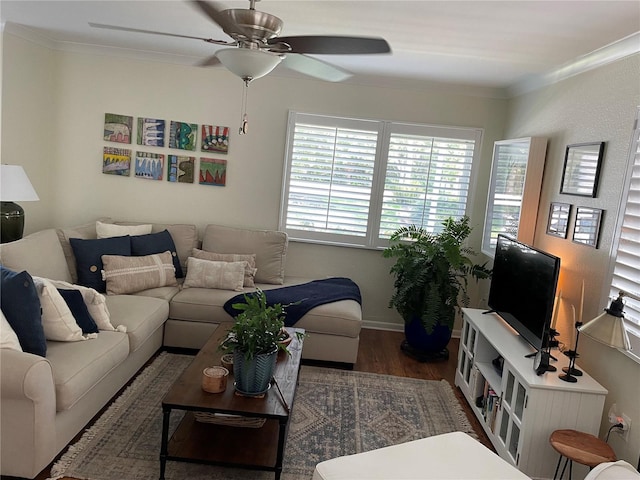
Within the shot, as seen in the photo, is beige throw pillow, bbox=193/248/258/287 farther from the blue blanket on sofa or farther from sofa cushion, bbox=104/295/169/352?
sofa cushion, bbox=104/295/169/352

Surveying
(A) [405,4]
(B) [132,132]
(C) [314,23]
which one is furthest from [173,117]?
(A) [405,4]

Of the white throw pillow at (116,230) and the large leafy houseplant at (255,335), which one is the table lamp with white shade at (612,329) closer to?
the large leafy houseplant at (255,335)

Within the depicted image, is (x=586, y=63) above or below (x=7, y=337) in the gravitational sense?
above

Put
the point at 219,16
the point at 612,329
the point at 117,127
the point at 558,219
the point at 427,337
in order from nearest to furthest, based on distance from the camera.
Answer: the point at 219,16
the point at 612,329
the point at 558,219
the point at 427,337
the point at 117,127

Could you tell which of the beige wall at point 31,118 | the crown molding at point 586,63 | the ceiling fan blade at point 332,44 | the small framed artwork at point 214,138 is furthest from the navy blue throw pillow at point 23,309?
the crown molding at point 586,63

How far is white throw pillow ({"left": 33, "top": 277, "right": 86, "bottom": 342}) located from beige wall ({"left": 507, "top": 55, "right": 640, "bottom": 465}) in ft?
9.49

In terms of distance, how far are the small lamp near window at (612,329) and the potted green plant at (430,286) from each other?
170 cm

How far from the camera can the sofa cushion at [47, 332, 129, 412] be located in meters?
2.37

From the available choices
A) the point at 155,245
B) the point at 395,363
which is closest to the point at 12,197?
the point at 155,245

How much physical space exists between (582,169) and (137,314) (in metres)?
3.03

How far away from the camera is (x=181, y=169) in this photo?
479cm

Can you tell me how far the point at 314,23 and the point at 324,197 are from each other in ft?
6.51

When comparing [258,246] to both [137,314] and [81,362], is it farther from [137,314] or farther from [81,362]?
[81,362]

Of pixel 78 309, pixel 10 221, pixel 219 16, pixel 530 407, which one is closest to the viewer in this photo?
pixel 219 16
